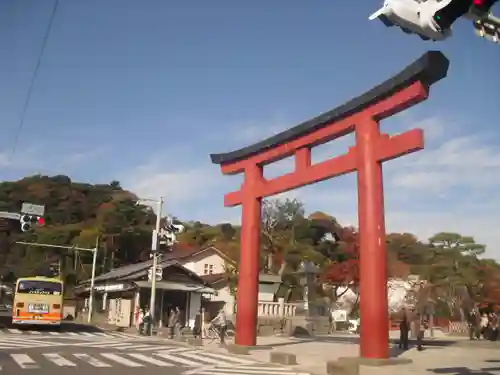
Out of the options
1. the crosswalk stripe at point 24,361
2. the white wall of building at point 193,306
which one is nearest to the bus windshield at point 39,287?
the white wall of building at point 193,306

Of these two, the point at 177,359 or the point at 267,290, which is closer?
the point at 177,359

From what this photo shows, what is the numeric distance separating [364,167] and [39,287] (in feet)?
63.8

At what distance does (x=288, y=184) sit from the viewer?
A: 18.5 meters

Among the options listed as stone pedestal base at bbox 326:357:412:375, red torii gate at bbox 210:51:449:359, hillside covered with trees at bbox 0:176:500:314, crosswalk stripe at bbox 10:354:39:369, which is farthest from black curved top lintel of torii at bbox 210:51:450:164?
hillside covered with trees at bbox 0:176:500:314

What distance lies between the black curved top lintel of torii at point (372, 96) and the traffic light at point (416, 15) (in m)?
8.68

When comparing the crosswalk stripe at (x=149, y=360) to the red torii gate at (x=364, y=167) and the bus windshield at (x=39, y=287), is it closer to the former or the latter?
the red torii gate at (x=364, y=167)

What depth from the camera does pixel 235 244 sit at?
5406cm

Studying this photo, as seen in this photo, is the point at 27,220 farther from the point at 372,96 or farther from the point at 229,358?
the point at 372,96

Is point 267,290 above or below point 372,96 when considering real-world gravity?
below

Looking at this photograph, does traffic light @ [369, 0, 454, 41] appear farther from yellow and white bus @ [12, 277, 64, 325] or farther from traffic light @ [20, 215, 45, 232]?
yellow and white bus @ [12, 277, 64, 325]

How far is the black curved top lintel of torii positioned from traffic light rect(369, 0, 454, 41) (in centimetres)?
868

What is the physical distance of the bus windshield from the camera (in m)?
26.2

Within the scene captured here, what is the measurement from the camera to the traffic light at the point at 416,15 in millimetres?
4988

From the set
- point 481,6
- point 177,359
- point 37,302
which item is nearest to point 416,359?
point 177,359
